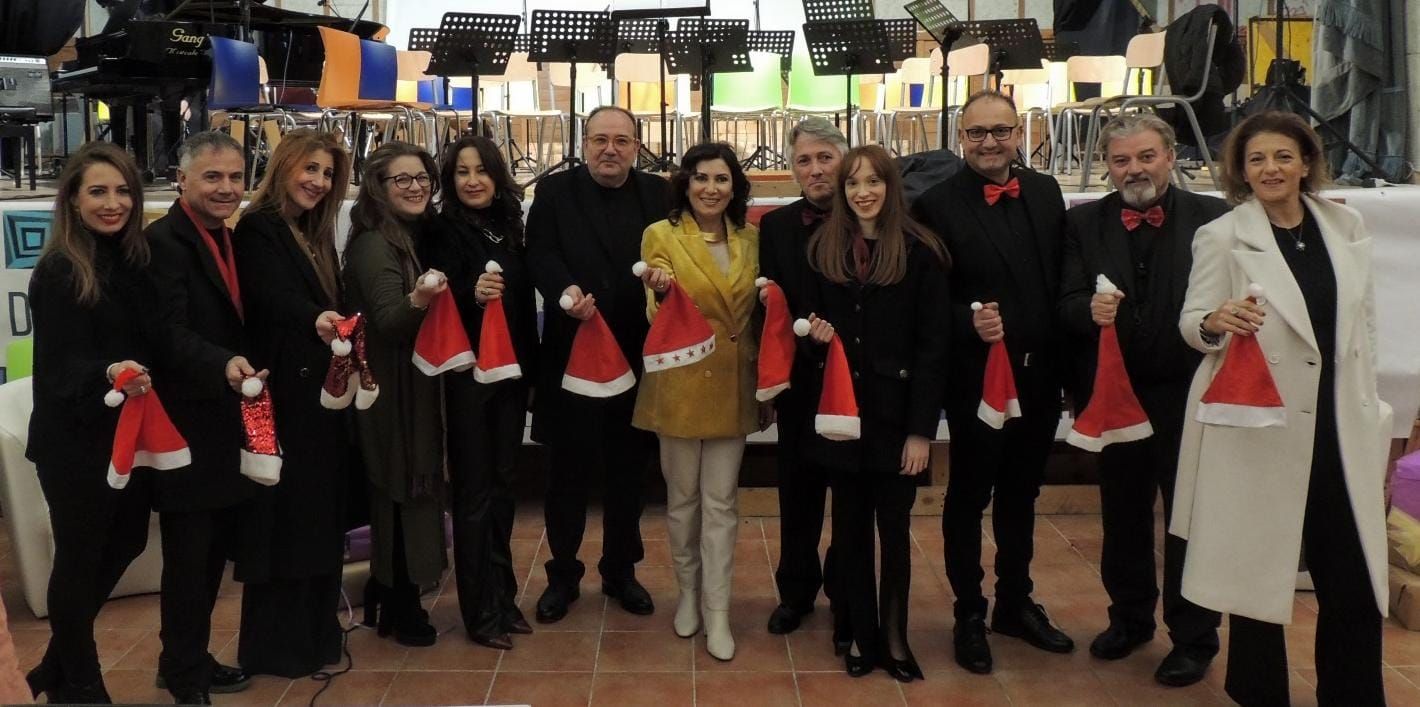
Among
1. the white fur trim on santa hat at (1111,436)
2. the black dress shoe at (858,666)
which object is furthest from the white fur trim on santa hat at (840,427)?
the black dress shoe at (858,666)

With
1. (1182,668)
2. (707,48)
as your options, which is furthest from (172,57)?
(1182,668)

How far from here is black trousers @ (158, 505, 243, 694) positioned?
3033 mm

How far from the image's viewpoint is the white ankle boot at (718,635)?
3547mm

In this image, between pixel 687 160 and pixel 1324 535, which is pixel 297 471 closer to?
pixel 687 160

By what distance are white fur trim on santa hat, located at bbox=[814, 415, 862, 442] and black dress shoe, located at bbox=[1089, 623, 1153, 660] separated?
1.05m

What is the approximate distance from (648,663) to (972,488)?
105cm

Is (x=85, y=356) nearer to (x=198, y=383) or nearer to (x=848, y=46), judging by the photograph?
(x=198, y=383)

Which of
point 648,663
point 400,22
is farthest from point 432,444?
point 400,22

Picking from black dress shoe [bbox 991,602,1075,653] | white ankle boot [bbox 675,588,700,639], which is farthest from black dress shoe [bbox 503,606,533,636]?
black dress shoe [bbox 991,602,1075,653]

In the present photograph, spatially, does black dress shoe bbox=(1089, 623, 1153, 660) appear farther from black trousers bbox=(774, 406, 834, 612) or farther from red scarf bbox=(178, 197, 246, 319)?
red scarf bbox=(178, 197, 246, 319)

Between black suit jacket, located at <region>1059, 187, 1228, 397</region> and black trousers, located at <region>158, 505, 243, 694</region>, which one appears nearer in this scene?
black trousers, located at <region>158, 505, 243, 694</region>

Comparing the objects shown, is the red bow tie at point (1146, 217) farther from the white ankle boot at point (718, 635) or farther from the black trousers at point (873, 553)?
the white ankle boot at point (718, 635)

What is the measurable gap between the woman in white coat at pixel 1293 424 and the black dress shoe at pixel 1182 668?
418mm

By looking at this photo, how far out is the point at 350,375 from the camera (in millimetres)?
3115
